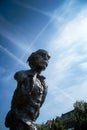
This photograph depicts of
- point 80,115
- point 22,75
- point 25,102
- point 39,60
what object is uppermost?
point 80,115

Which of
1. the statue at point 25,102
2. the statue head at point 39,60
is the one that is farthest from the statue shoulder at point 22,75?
the statue head at point 39,60

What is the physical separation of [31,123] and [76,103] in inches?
853

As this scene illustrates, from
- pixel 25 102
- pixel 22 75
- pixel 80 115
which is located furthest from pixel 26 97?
pixel 80 115

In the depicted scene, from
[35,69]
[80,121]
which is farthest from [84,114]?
[35,69]

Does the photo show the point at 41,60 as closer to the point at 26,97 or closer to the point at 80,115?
the point at 26,97

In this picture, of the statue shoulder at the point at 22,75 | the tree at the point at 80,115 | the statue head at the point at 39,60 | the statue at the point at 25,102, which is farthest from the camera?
the tree at the point at 80,115

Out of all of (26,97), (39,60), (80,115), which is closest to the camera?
(26,97)

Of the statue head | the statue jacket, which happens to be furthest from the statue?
the statue head

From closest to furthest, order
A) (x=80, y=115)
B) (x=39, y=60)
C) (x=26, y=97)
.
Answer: (x=26, y=97) → (x=39, y=60) → (x=80, y=115)

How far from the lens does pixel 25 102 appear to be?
380 cm

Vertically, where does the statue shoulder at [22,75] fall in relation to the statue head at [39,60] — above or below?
below

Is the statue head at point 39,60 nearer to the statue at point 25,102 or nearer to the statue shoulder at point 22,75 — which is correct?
the statue at point 25,102

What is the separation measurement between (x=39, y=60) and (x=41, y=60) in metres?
0.04

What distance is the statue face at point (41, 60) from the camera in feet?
13.8
